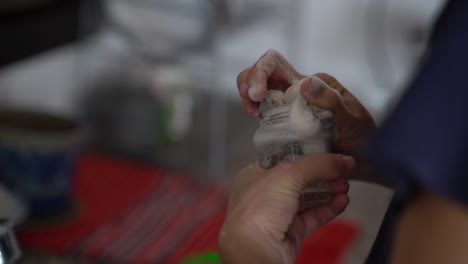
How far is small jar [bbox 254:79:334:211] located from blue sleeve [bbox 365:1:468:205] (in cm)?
12

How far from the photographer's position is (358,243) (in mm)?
509

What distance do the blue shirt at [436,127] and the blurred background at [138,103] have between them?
2.49 feet

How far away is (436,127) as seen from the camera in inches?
10.7

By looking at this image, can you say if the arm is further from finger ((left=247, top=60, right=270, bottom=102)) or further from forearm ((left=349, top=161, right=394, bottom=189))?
finger ((left=247, top=60, right=270, bottom=102))

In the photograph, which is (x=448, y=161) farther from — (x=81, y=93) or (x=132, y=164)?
(x=81, y=93)

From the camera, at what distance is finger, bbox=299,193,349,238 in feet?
1.39

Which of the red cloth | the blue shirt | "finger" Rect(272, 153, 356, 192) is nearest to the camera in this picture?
the blue shirt

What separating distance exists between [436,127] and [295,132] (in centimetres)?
15

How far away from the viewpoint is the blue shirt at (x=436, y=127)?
0.27 meters

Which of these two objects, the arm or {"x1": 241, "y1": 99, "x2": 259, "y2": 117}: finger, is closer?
the arm

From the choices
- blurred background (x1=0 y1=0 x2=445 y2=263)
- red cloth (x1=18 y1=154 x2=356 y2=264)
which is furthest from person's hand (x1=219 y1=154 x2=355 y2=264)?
red cloth (x1=18 y1=154 x2=356 y2=264)

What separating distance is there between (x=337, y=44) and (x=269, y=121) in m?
1.47

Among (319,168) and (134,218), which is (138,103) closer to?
(134,218)

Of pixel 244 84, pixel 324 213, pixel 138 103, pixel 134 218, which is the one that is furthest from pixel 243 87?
pixel 138 103
